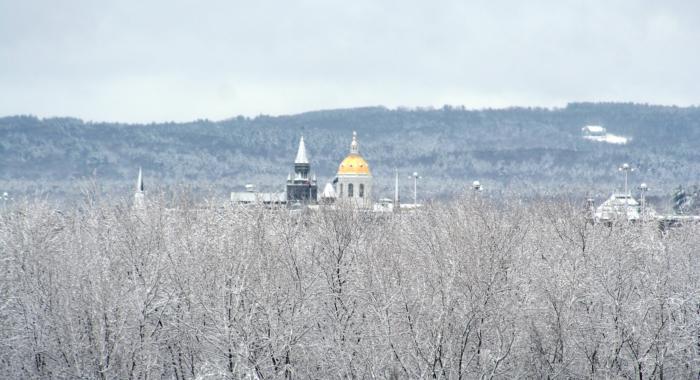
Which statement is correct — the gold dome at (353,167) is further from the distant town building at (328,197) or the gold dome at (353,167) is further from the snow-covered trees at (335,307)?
the snow-covered trees at (335,307)

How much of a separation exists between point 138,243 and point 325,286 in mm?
7832

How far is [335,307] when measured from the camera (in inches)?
1681

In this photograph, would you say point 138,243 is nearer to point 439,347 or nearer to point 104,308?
point 104,308

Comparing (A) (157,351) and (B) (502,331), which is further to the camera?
(A) (157,351)

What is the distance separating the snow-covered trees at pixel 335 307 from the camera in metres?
37.2

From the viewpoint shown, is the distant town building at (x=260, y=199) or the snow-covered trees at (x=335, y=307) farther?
the distant town building at (x=260, y=199)

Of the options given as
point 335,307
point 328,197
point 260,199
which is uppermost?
point 260,199

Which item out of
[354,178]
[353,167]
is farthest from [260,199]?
[353,167]

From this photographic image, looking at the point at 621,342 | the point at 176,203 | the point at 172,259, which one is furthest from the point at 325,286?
the point at 176,203

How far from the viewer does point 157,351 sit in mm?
41219

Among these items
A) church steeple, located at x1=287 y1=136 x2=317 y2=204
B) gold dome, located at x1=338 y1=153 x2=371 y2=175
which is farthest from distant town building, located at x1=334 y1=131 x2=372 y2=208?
church steeple, located at x1=287 y1=136 x2=317 y2=204

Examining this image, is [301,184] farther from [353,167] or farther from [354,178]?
[354,178]

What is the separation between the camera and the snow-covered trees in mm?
37250

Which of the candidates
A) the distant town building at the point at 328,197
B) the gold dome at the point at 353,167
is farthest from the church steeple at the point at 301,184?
the distant town building at the point at 328,197
